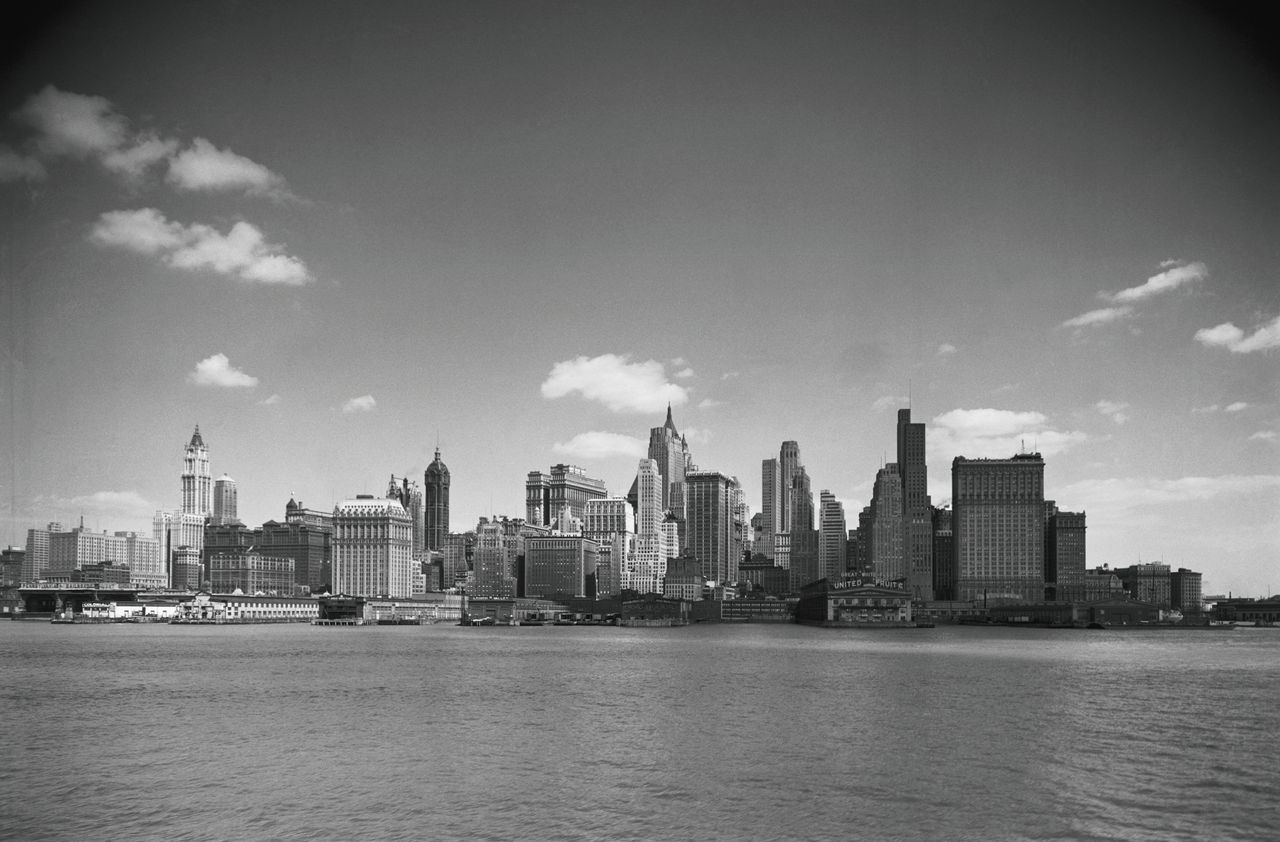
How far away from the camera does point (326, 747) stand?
188 feet

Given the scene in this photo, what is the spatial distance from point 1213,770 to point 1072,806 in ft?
38.5

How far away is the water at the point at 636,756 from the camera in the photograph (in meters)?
42.2

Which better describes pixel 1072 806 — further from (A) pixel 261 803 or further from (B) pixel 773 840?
(A) pixel 261 803

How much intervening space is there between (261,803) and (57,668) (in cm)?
7574

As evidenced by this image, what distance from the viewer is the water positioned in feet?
138

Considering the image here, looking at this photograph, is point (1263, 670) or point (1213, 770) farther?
point (1263, 670)

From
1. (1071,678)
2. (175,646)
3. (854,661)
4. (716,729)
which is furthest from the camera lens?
(175,646)

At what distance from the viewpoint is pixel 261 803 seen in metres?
44.8

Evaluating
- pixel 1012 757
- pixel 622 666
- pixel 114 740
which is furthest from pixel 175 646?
pixel 1012 757

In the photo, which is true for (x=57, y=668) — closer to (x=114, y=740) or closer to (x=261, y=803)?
(x=114, y=740)

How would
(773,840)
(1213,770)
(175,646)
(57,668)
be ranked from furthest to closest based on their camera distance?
1. (175,646)
2. (57,668)
3. (1213,770)
4. (773,840)

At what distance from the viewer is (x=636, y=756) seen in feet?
181

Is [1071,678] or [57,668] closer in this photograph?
[1071,678]

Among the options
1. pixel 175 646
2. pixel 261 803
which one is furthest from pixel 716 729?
pixel 175 646
